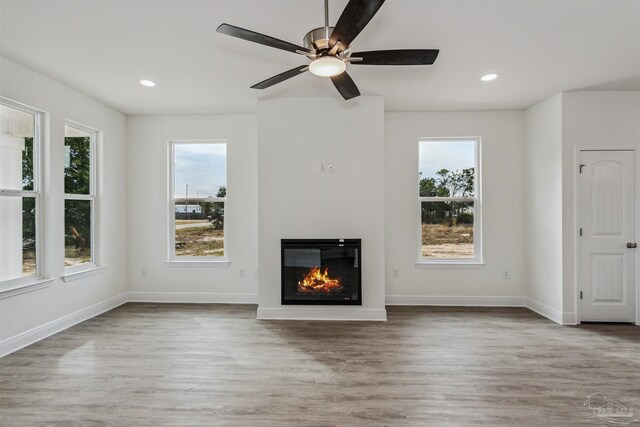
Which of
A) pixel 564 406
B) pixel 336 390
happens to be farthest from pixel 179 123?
pixel 564 406

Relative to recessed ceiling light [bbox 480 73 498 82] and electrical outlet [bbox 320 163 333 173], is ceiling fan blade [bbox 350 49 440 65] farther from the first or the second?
Answer: electrical outlet [bbox 320 163 333 173]

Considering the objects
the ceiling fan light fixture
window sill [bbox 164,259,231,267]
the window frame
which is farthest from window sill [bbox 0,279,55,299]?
the ceiling fan light fixture

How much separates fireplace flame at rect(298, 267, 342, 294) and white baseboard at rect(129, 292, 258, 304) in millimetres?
1049

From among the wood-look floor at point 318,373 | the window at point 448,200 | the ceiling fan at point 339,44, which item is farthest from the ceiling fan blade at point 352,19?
the window at point 448,200

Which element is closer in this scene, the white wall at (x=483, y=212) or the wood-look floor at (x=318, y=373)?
the wood-look floor at (x=318, y=373)

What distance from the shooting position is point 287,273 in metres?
3.88

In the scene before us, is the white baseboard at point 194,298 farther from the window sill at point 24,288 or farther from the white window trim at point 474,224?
the white window trim at point 474,224

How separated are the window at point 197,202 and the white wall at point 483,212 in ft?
8.04

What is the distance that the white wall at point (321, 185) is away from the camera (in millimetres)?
3844

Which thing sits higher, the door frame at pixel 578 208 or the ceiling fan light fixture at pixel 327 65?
the ceiling fan light fixture at pixel 327 65

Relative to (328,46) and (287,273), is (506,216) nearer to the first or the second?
(287,273)

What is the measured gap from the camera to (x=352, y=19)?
171 cm

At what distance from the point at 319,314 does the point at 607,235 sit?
3.51m

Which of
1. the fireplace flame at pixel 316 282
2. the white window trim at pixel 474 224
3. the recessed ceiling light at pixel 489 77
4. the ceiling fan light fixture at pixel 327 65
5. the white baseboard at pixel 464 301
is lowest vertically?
the white baseboard at pixel 464 301
